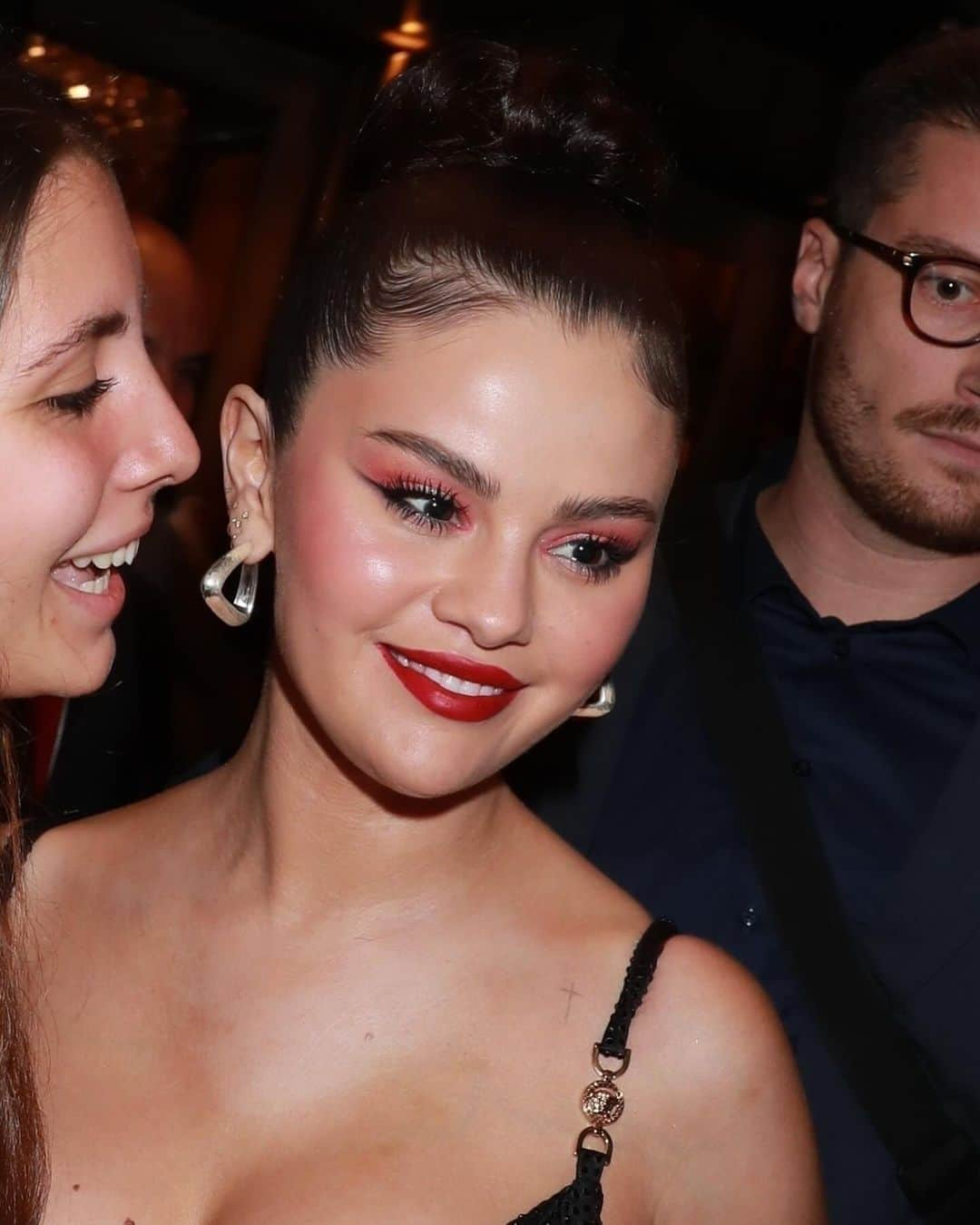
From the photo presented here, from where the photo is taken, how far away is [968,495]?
2.49 m

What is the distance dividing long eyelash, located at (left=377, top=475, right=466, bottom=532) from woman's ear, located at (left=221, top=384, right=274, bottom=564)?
0.70ft

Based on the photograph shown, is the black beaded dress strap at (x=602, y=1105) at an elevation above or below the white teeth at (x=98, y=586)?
below

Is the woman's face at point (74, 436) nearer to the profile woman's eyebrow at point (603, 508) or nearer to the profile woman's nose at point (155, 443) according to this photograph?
the profile woman's nose at point (155, 443)

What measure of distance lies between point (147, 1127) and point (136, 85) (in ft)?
9.24

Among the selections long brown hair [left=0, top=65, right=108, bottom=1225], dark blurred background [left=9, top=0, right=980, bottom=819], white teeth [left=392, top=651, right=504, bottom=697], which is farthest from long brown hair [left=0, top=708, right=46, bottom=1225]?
dark blurred background [left=9, top=0, right=980, bottom=819]

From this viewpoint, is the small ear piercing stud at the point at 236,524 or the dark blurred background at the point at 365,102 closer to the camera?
the small ear piercing stud at the point at 236,524

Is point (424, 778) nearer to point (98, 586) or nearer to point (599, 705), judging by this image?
point (599, 705)

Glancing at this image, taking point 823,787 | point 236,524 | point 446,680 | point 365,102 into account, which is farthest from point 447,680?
point 365,102

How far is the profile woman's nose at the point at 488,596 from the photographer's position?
1550 millimetres

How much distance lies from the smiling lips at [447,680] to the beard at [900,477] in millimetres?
1147

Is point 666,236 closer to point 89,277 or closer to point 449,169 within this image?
point 449,169

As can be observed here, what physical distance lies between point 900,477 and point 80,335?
57.8 inches

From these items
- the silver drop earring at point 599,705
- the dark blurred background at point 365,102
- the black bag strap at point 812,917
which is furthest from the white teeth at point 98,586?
the dark blurred background at point 365,102

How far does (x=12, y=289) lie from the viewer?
60.6 inches
